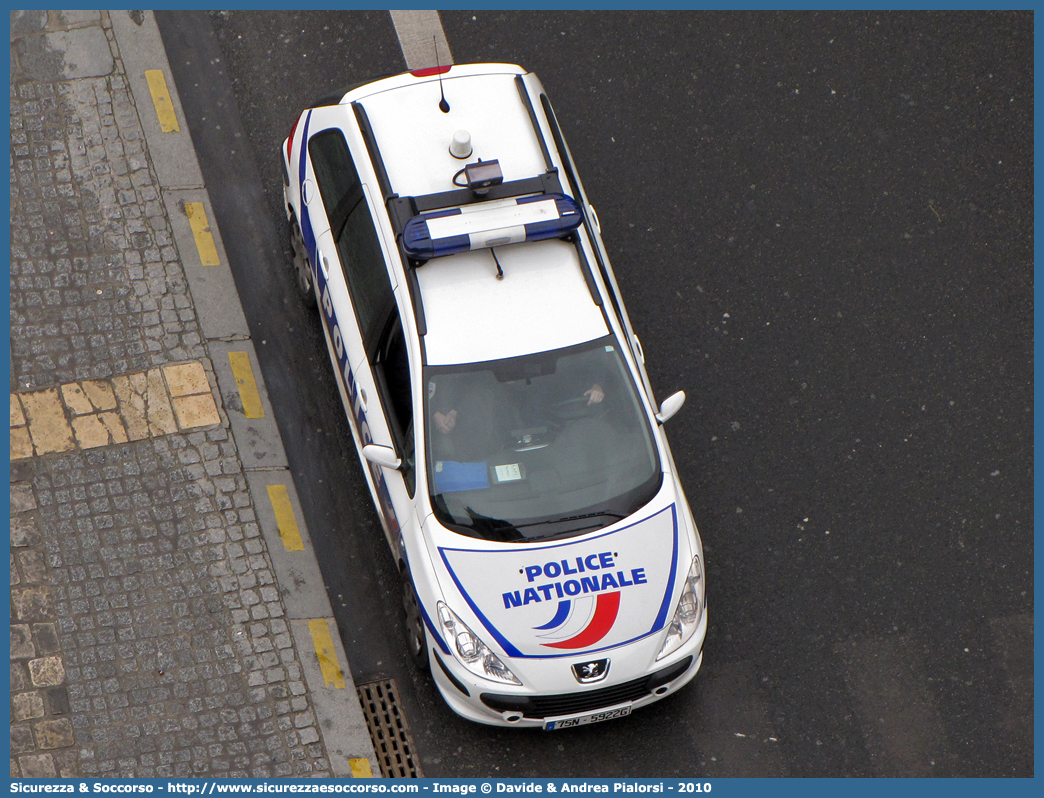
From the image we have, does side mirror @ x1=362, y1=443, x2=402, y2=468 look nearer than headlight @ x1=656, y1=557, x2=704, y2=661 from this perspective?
Yes

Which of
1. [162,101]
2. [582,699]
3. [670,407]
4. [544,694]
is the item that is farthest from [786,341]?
[162,101]

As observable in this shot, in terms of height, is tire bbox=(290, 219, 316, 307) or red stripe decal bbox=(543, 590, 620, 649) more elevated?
tire bbox=(290, 219, 316, 307)

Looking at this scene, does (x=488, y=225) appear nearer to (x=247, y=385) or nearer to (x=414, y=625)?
(x=247, y=385)

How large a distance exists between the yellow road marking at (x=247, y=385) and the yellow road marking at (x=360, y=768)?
2566 millimetres

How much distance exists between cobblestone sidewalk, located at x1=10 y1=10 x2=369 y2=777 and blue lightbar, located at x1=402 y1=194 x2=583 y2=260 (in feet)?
7.53

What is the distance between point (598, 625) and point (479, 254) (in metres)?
2.46

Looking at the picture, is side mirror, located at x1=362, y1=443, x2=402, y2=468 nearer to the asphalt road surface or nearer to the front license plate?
the asphalt road surface

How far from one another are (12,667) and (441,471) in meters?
3.31

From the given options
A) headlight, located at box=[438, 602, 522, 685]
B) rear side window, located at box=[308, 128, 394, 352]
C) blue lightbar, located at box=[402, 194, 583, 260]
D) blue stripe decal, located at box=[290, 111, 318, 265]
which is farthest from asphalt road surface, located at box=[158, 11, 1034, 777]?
blue lightbar, located at box=[402, 194, 583, 260]

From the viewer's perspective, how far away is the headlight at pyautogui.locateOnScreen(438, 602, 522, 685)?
20.8 ft

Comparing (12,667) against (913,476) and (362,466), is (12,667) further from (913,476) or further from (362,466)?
(913,476)

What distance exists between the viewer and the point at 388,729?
7160 millimetres

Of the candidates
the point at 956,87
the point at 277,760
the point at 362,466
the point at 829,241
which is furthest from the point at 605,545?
the point at 956,87

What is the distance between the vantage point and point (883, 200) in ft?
28.4
